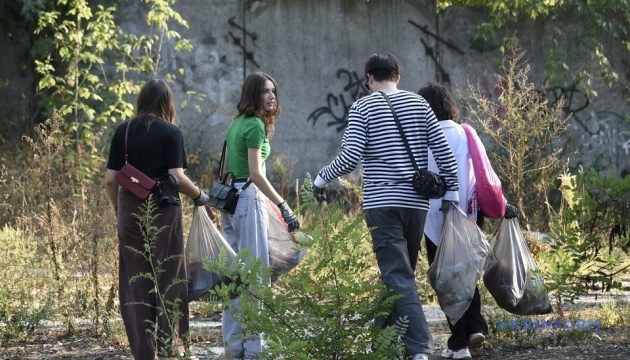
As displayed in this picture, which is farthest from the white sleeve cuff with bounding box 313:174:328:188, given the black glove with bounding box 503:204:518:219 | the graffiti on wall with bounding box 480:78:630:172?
the graffiti on wall with bounding box 480:78:630:172

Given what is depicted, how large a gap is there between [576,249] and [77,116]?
8352 mm

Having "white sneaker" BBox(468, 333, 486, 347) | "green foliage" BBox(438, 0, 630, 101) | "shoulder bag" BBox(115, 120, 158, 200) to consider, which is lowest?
"white sneaker" BBox(468, 333, 486, 347)

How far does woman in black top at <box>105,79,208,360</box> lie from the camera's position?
18.7 feet

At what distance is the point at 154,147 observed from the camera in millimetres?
5684

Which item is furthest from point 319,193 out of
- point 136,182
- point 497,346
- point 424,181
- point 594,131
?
point 594,131

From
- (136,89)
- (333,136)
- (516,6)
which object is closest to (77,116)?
(136,89)

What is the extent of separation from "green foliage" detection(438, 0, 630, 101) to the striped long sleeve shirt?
8.14 m

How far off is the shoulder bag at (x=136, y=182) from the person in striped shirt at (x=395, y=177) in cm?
92

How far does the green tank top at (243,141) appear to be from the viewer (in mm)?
6098

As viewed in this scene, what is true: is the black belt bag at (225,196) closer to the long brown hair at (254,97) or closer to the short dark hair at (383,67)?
the long brown hair at (254,97)

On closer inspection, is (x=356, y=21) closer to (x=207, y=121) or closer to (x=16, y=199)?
(x=207, y=121)

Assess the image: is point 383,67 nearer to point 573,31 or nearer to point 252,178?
point 252,178

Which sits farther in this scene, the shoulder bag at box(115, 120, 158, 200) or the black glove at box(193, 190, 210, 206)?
the black glove at box(193, 190, 210, 206)

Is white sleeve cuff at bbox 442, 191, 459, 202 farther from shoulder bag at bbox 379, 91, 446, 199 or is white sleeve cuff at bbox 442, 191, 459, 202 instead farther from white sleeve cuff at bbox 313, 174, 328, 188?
white sleeve cuff at bbox 313, 174, 328, 188
